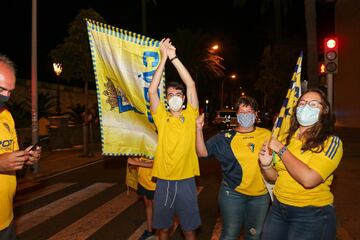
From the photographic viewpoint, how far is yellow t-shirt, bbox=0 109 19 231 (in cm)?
341

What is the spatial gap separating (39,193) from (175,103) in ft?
20.8

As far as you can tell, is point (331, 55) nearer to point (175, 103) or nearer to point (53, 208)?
point (175, 103)

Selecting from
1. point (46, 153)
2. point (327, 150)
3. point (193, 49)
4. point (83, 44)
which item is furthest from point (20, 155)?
point (193, 49)

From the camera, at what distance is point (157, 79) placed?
4.59 meters

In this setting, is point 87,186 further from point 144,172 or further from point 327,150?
point 327,150

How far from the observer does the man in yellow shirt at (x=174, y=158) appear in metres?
4.55

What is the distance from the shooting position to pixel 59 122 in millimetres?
20938

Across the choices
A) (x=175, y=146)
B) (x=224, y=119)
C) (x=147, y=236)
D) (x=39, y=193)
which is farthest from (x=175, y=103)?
(x=224, y=119)

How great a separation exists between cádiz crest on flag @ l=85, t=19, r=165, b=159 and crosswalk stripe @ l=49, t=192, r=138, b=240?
7.55ft

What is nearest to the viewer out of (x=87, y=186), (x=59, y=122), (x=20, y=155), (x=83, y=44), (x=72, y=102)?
(x=20, y=155)

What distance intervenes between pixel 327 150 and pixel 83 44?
14493mm

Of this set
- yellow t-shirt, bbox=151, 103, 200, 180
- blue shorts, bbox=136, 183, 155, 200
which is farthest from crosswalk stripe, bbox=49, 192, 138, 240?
yellow t-shirt, bbox=151, 103, 200, 180

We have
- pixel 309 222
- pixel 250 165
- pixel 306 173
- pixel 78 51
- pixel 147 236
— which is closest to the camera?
pixel 306 173

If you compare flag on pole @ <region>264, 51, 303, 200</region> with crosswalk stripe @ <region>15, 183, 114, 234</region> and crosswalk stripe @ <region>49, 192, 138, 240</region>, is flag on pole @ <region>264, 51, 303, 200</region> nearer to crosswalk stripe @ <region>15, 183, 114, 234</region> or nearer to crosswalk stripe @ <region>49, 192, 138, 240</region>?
crosswalk stripe @ <region>49, 192, 138, 240</region>
